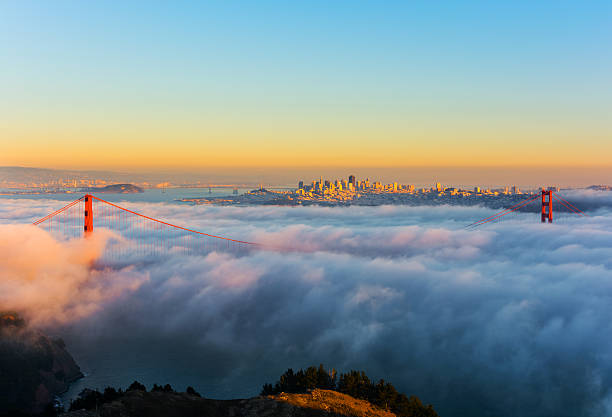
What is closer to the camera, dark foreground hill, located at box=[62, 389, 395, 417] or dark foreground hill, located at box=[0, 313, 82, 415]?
dark foreground hill, located at box=[62, 389, 395, 417]

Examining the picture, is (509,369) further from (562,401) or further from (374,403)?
(374,403)

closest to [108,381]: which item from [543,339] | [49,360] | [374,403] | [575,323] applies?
[49,360]

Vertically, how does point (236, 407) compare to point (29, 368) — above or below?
above

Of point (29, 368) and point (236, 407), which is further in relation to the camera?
point (29, 368)

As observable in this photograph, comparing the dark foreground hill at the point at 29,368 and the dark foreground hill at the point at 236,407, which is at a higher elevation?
the dark foreground hill at the point at 236,407
